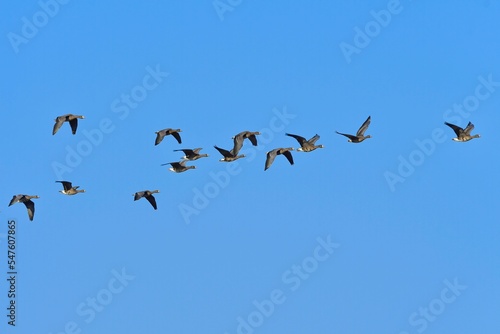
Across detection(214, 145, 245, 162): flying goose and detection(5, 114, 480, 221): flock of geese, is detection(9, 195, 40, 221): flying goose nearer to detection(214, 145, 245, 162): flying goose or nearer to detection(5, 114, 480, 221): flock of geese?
detection(5, 114, 480, 221): flock of geese

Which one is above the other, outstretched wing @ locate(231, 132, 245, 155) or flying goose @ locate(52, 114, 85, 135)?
flying goose @ locate(52, 114, 85, 135)

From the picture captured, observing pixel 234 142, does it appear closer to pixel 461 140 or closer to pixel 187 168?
pixel 187 168

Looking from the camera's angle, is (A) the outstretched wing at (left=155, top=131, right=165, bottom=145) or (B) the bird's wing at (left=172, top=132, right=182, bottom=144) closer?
(A) the outstretched wing at (left=155, top=131, right=165, bottom=145)

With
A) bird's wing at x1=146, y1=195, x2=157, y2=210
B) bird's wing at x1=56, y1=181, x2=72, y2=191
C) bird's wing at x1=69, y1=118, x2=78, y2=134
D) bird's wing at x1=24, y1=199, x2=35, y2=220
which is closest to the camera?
bird's wing at x1=69, y1=118, x2=78, y2=134

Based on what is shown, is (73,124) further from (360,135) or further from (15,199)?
(360,135)

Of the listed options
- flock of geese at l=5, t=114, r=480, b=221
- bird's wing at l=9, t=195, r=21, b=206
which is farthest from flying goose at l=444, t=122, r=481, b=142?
bird's wing at l=9, t=195, r=21, b=206

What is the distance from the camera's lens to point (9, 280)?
250 feet

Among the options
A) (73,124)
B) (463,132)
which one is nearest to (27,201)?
(73,124)

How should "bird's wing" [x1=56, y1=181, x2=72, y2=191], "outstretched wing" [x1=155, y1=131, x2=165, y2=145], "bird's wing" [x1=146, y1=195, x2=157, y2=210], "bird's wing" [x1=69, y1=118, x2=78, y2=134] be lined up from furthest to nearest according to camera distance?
1. "bird's wing" [x1=146, y1=195, x2=157, y2=210]
2. "bird's wing" [x1=56, y1=181, x2=72, y2=191]
3. "outstretched wing" [x1=155, y1=131, x2=165, y2=145]
4. "bird's wing" [x1=69, y1=118, x2=78, y2=134]

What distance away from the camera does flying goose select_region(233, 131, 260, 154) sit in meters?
72.4

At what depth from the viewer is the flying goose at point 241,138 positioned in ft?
238

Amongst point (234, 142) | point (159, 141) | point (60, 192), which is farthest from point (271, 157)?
point (60, 192)

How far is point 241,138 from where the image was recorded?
73.1m

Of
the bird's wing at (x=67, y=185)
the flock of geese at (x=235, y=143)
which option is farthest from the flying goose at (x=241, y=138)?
the bird's wing at (x=67, y=185)
